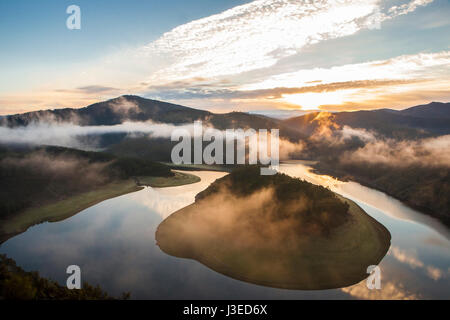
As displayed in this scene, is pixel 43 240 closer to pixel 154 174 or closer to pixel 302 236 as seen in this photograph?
pixel 302 236

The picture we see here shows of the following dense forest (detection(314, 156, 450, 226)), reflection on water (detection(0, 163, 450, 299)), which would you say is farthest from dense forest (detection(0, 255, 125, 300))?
dense forest (detection(314, 156, 450, 226))

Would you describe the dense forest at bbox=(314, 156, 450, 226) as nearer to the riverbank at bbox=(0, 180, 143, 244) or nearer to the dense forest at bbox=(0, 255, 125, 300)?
the dense forest at bbox=(0, 255, 125, 300)

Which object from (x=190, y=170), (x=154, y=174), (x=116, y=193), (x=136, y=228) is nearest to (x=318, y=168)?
(x=190, y=170)

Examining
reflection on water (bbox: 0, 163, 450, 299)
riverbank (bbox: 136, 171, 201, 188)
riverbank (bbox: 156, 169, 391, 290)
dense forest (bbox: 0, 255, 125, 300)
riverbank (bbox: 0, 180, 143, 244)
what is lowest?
riverbank (bbox: 136, 171, 201, 188)

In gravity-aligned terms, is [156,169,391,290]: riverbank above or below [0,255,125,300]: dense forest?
below

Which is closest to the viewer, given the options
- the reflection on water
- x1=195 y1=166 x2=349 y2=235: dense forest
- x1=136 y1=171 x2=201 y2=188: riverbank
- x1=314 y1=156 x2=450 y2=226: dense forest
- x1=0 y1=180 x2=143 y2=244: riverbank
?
the reflection on water

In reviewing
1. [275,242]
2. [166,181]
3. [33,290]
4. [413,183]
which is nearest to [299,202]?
[275,242]

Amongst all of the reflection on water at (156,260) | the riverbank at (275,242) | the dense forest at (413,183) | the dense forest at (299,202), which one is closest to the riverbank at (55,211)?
the reflection on water at (156,260)
